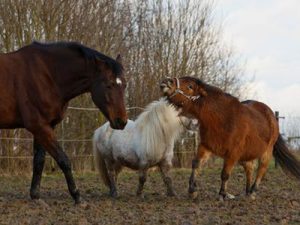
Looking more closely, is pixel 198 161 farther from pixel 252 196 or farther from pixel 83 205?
pixel 83 205

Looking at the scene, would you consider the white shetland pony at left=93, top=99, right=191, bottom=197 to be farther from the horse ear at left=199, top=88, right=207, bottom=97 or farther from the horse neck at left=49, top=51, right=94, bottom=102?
the horse neck at left=49, top=51, right=94, bottom=102

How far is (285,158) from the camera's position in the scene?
368 inches

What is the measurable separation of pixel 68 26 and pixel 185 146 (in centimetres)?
585

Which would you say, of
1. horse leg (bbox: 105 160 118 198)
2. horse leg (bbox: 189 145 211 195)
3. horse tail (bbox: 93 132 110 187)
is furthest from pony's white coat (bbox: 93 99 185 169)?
horse leg (bbox: 189 145 211 195)

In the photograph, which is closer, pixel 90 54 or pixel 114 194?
pixel 90 54

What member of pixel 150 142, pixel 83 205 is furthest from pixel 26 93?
pixel 150 142

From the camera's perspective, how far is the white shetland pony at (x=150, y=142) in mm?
9039

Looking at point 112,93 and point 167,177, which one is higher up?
point 112,93

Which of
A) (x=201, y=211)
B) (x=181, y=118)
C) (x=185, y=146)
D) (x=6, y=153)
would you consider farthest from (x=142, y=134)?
(x=185, y=146)

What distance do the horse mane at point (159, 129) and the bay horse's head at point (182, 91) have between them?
0.83 m

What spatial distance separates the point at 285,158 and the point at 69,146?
8179 millimetres

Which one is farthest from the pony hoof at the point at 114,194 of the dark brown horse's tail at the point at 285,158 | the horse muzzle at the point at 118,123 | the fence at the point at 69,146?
the fence at the point at 69,146

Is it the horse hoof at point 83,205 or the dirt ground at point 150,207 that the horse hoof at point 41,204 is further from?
the horse hoof at point 83,205

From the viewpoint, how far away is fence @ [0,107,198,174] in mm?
14586
